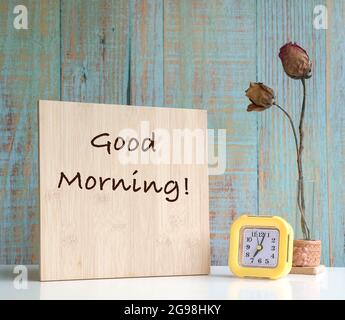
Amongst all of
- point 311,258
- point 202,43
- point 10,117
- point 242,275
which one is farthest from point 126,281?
point 202,43

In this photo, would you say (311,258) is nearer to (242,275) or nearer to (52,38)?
(242,275)

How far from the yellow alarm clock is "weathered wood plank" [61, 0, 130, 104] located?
417mm

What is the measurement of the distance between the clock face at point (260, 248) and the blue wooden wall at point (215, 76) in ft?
0.69

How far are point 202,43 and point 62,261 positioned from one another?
60 cm

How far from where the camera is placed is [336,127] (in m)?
1.56

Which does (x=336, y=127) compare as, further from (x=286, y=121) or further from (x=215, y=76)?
(x=215, y=76)

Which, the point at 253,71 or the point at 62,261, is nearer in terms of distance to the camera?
the point at 62,261

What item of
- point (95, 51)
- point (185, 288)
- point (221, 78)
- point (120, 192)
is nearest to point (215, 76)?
point (221, 78)

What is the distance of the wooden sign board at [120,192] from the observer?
4.20 feet

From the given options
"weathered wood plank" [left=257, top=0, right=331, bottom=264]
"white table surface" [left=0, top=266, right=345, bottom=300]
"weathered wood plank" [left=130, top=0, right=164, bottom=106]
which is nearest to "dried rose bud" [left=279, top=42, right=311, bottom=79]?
"weathered wood plank" [left=257, top=0, right=331, bottom=264]

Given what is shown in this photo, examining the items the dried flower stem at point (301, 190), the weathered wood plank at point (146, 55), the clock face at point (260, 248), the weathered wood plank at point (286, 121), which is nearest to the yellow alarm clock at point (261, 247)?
the clock face at point (260, 248)

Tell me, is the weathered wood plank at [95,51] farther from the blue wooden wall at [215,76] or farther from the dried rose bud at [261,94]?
the dried rose bud at [261,94]

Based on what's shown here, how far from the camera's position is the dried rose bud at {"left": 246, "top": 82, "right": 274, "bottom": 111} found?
1426 mm
